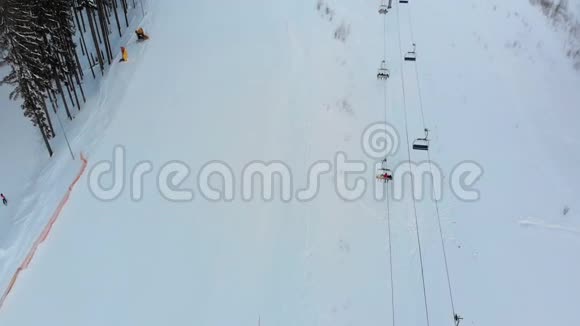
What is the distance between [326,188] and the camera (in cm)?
1541

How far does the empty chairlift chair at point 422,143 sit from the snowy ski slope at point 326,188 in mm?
505

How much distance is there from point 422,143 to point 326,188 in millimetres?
3886

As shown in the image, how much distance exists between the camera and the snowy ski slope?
41.2 feet

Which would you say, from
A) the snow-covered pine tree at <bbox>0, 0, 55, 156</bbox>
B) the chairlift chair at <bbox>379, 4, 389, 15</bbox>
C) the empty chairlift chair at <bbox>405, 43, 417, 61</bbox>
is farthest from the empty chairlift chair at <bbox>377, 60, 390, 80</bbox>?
the snow-covered pine tree at <bbox>0, 0, 55, 156</bbox>

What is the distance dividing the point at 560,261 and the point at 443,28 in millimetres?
13878

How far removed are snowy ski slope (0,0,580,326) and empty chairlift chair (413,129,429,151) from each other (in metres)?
0.51

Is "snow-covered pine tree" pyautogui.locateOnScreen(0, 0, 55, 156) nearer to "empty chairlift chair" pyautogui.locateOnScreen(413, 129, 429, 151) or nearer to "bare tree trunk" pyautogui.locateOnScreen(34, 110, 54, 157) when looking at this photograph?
"bare tree trunk" pyautogui.locateOnScreen(34, 110, 54, 157)

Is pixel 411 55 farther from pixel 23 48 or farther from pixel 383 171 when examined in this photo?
pixel 23 48

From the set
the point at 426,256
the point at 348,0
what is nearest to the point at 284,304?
the point at 426,256

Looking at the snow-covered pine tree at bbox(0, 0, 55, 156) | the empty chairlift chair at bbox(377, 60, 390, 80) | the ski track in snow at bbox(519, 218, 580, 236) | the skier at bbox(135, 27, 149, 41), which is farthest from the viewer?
the skier at bbox(135, 27, 149, 41)

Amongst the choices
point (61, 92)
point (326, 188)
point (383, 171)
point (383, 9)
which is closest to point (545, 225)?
point (383, 171)

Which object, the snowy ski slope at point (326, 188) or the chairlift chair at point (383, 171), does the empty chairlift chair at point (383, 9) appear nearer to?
the snowy ski slope at point (326, 188)

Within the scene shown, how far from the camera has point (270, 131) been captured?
17.9m

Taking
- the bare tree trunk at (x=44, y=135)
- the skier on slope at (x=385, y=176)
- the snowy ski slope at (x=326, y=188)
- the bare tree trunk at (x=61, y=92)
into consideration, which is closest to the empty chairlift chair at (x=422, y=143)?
the snowy ski slope at (x=326, y=188)
